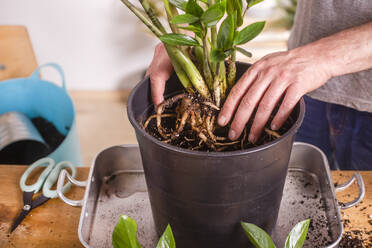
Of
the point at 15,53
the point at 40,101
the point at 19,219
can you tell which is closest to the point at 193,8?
the point at 19,219

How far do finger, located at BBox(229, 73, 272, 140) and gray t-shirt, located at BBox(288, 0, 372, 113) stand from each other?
322mm

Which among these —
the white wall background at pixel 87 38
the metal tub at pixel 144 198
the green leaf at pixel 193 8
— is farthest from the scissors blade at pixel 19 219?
the white wall background at pixel 87 38

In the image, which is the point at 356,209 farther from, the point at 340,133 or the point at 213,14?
the point at 213,14

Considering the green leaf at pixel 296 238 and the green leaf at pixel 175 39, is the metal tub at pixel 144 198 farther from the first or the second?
the green leaf at pixel 175 39

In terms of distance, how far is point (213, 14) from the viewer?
37 centimetres

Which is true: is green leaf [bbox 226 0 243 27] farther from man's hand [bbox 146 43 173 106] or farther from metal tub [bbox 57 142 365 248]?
metal tub [bbox 57 142 365 248]

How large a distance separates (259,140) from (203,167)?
13 cm

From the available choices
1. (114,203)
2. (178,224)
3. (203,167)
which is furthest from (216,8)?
(114,203)

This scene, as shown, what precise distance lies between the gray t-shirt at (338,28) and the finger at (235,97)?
0.32 m

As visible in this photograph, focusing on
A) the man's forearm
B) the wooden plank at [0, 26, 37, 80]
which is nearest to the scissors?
the man's forearm

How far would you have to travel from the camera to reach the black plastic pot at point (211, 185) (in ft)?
1.37

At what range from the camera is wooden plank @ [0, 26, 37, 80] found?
1.36 m

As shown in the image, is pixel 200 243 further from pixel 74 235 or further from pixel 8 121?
pixel 8 121

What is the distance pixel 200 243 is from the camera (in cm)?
53
